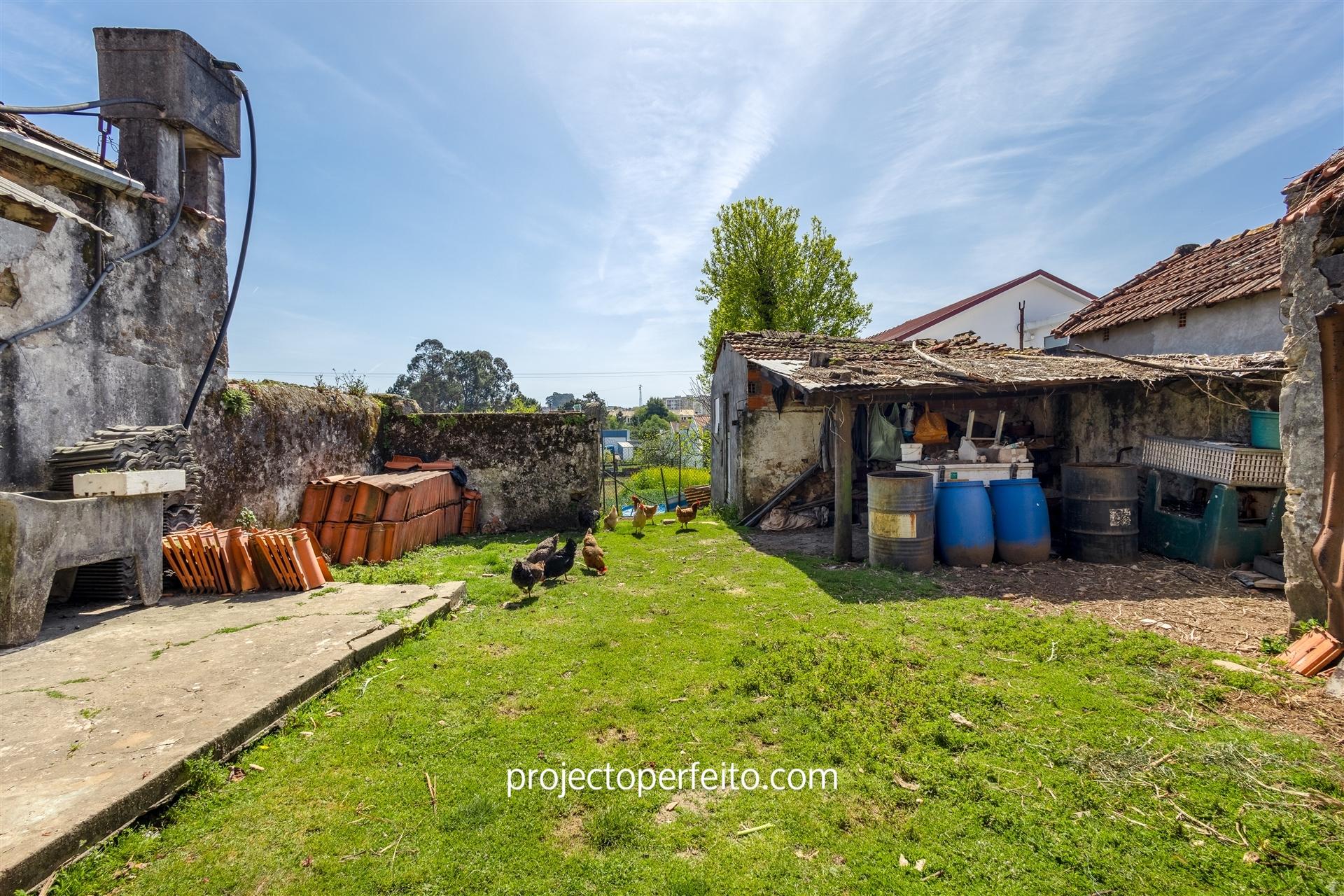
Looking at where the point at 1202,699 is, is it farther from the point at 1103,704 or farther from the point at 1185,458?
the point at 1185,458

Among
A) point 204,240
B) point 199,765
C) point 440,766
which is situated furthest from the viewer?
point 204,240

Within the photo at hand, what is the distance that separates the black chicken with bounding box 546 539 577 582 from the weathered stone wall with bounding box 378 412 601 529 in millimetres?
3572

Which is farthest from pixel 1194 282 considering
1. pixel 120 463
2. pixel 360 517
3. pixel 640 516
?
pixel 120 463

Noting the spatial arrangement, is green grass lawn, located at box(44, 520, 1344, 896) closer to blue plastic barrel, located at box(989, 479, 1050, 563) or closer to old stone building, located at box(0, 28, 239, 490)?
blue plastic barrel, located at box(989, 479, 1050, 563)

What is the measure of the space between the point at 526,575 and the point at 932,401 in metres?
7.47

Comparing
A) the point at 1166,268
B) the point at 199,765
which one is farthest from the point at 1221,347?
the point at 199,765

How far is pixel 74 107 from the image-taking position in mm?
4727

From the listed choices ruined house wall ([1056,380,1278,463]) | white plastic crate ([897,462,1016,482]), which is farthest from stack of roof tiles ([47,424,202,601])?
ruined house wall ([1056,380,1278,463])

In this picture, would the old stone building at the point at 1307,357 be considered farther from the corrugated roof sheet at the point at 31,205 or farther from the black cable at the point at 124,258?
the black cable at the point at 124,258

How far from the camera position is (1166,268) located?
1090 cm

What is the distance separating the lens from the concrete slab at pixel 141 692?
2.13 meters

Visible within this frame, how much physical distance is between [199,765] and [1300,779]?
16.8 feet

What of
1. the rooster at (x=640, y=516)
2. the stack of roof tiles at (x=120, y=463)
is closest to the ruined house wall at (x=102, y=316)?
the stack of roof tiles at (x=120, y=463)

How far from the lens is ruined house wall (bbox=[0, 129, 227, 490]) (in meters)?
4.09
